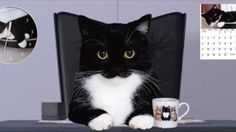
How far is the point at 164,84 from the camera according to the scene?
1.32 m

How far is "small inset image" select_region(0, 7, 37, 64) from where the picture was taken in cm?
138

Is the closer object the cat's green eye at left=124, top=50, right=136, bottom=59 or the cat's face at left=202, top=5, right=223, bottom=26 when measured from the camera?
the cat's green eye at left=124, top=50, right=136, bottom=59

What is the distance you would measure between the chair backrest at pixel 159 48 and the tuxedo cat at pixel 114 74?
0.10 meters

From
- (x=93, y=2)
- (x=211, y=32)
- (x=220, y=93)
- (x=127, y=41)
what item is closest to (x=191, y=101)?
(x=220, y=93)

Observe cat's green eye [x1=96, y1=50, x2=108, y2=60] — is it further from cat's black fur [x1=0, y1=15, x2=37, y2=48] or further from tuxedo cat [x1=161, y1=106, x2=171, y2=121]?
cat's black fur [x1=0, y1=15, x2=37, y2=48]

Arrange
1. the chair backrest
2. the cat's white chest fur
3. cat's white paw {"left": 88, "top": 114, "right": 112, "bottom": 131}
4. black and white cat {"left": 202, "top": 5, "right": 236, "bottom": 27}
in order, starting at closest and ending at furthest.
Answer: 1. cat's white paw {"left": 88, "top": 114, "right": 112, "bottom": 131}
2. the cat's white chest fur
3. the chair backrest
4. black and white cat {"left": 202, "top": 5, "right": 236, "bottom": 27}

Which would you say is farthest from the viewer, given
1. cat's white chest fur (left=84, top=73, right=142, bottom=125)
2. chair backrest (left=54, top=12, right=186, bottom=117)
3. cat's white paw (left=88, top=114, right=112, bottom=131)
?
chair backrest (left=54, top=12, right=186, bottom=117)

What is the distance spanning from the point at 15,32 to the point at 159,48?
1.86 ft

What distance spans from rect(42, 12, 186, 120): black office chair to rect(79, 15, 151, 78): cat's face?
0.33 feet

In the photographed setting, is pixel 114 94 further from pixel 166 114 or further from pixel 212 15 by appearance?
pixel 212 15

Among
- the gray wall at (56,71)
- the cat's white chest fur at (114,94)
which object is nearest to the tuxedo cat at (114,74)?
the cat's white chest fur at (114,94)

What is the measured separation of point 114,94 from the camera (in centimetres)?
118

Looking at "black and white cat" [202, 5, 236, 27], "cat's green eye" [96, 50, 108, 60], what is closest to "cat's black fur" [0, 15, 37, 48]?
"cat's green eye" [96, 50, 108, 60]

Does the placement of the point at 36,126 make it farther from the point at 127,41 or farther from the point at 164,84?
the point at 164,84
